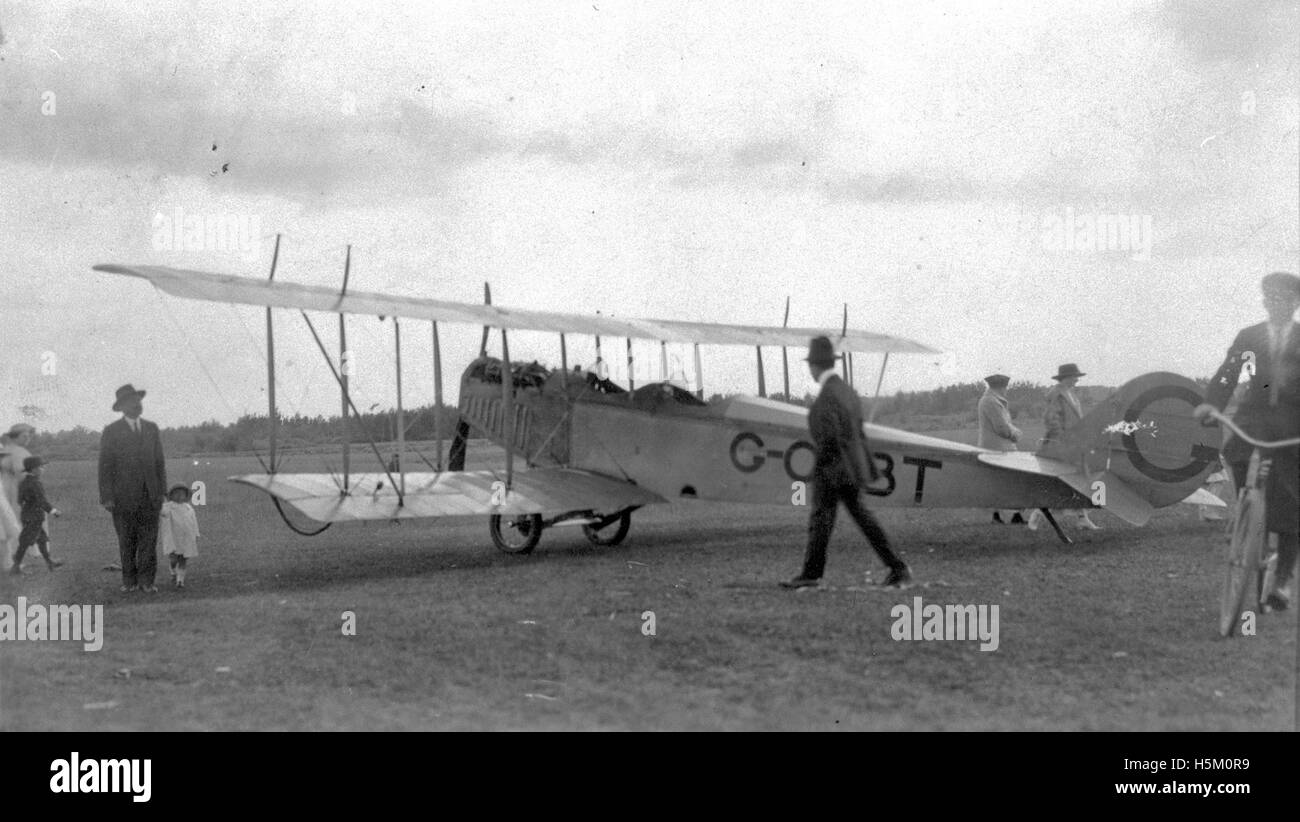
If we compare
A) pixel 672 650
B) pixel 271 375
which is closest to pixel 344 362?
pixel 271 375

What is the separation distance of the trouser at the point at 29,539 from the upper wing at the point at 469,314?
14.2 ft

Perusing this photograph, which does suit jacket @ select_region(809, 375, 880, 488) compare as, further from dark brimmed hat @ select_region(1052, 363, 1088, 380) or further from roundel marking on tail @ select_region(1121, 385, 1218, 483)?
dark brimmed hat @ select_region(1052, 363, 1088, 380)

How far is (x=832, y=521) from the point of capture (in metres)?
6.93

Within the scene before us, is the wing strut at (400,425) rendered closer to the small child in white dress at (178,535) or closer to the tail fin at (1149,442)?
the small child in white dress at (178,535)

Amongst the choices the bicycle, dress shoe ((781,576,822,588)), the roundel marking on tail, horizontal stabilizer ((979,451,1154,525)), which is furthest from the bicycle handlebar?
horizontal stabilizer ((979,451,1154,525))

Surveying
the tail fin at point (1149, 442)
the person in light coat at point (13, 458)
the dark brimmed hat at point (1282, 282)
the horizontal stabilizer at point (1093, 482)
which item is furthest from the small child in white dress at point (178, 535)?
the dark brimmed hat at point (1282, 282)

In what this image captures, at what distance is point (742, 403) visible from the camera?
447 inches

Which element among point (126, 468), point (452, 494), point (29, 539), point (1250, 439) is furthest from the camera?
point (29, 539)

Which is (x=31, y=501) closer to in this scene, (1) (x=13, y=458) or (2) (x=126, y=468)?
(1) (x=13, y=458)

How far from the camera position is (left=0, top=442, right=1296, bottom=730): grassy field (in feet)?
16.5

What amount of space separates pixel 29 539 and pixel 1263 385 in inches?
453

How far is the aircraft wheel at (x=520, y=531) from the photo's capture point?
12.0 metres
